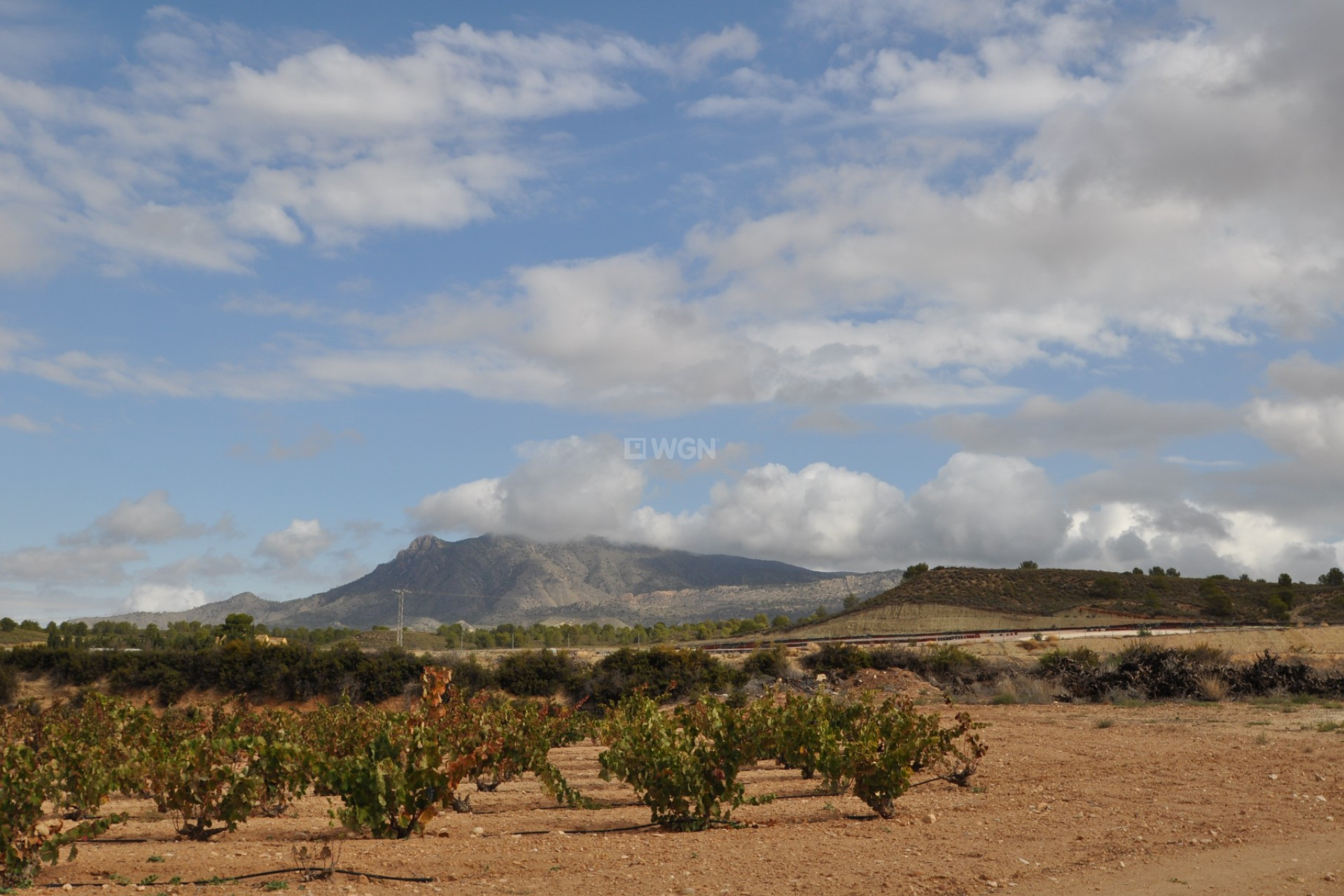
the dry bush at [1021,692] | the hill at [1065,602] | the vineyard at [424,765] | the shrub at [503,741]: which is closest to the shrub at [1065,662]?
the dry bush at [1021,692]

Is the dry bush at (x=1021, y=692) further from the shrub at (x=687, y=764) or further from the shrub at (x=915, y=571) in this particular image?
the shrub at (x=915, y=571)

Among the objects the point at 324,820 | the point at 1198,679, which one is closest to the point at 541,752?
the point at 324,820

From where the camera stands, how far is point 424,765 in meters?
9.96

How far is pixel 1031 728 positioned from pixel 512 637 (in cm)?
7966

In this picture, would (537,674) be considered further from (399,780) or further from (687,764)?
(399,780)

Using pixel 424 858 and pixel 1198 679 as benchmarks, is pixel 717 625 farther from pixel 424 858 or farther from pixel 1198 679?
pixel 424 858

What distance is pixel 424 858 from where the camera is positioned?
9477 mm

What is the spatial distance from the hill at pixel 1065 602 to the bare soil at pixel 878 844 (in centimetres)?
6188

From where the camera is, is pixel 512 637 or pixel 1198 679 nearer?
pixel 1198 679

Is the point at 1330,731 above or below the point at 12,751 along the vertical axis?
below

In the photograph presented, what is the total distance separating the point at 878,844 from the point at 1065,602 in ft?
265

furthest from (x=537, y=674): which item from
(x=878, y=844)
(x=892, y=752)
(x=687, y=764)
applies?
(x=878, y=844)

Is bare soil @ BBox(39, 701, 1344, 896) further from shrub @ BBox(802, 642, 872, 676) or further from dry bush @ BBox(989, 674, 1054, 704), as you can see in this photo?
shrub @ BBox(802, 642, 872, 676)

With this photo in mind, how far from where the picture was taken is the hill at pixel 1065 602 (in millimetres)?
78188
